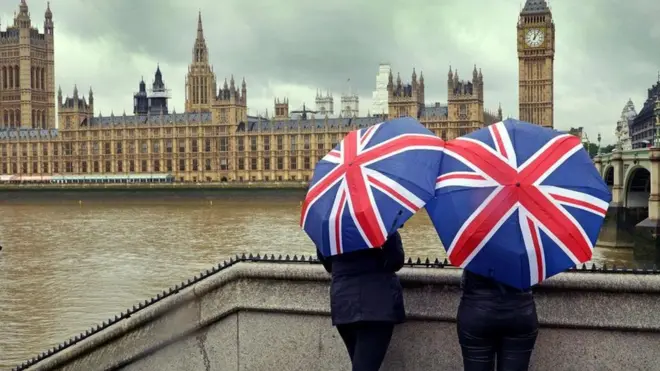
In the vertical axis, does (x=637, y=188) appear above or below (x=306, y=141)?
below

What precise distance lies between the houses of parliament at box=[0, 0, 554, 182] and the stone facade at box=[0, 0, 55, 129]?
16.2m

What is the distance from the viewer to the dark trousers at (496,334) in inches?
161

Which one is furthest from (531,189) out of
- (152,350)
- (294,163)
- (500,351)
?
(294,163)

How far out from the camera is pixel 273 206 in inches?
2314

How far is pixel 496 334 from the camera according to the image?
4.14m

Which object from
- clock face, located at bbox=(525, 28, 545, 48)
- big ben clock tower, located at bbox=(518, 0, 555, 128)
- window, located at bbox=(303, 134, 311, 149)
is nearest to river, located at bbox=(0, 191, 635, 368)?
window, located at bbox=(303, 134, 311, 149)

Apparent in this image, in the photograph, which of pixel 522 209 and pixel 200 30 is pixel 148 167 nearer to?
pixel 200 30

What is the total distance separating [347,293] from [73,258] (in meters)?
23.4

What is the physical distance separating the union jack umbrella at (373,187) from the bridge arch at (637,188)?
30.6 meters

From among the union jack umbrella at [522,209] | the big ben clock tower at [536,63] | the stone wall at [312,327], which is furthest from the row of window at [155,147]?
the union jack umbrella at [522,209]

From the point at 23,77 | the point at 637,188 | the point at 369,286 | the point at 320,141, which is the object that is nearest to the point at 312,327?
the point at 369,286

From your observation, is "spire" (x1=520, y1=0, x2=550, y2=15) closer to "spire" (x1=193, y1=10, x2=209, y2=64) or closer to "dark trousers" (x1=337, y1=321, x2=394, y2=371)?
"spire" (x1=193, y1=10, x2=209, y2=64)

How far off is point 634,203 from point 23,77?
8791 cm

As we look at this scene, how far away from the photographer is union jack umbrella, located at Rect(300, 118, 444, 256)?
4199mm
